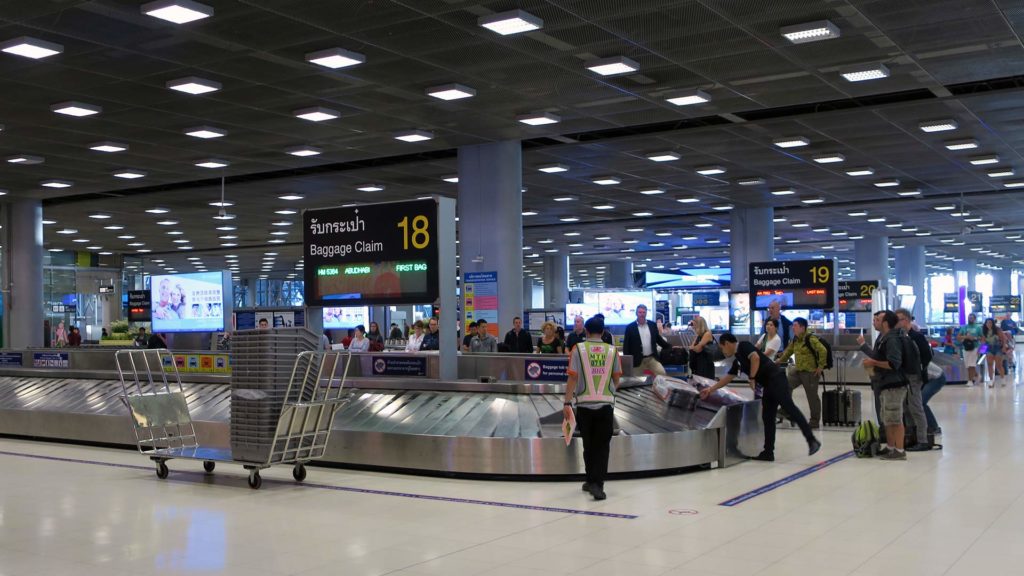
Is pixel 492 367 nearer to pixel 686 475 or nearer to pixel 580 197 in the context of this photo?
pixel 686 475

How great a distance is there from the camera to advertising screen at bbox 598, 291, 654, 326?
3197 centimetres

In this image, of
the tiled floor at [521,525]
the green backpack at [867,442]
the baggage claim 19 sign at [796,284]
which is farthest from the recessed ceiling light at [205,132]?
the baggage claim 19 sign at [796,284]

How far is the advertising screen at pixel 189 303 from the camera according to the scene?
18062mm

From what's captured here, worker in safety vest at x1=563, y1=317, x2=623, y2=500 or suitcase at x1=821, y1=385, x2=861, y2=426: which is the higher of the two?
worker in safety vest at x1=563, y1=317, x2=623, y2=500

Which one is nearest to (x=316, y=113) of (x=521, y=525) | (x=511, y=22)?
(x=511, y=22)

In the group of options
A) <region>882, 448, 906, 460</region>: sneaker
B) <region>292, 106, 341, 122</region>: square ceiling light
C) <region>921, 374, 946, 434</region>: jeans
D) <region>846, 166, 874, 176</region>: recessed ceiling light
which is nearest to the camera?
<region>882, 448, 906, 460</region>: sneaker

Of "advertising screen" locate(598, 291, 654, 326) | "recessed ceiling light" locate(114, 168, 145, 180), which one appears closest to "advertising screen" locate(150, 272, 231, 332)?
"recessed ceiling light" locate(114, 168, 145, 180)

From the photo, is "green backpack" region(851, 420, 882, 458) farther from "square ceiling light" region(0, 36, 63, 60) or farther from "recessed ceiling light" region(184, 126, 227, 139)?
"recessed ceiling light" region(184, 126, 227, 139)

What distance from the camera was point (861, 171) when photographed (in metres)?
23.2

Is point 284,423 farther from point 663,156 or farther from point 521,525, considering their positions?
point 663,156

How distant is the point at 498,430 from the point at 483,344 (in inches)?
217

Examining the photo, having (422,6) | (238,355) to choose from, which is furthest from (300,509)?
(422,6)

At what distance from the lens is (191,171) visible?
70.6ft

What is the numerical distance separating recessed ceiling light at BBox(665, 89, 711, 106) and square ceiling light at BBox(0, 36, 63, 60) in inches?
327
